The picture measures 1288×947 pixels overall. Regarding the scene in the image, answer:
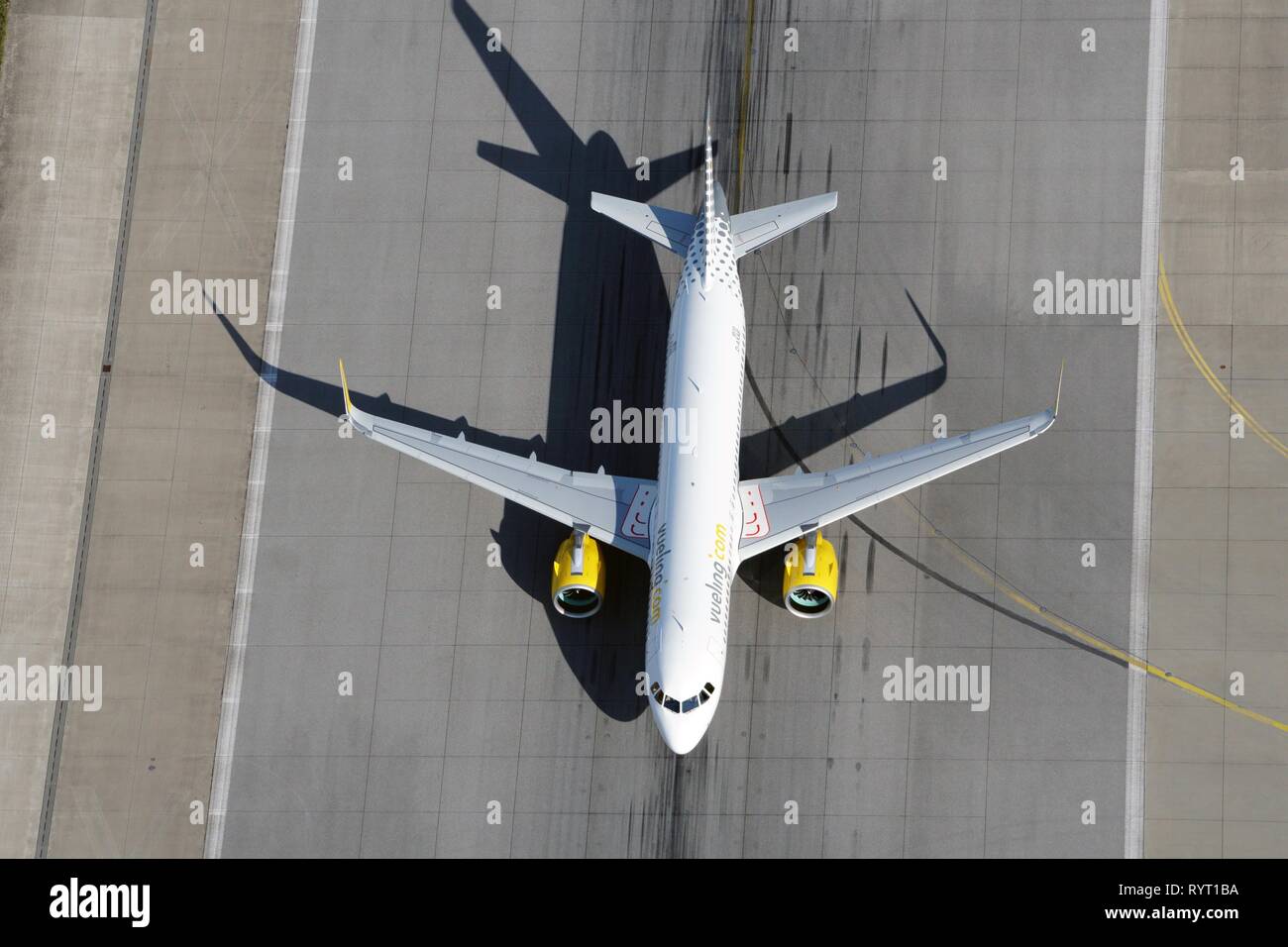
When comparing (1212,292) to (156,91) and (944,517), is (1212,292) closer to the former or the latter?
(944,517)

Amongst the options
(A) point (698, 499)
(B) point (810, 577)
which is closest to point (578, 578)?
(A) point (698, 499)

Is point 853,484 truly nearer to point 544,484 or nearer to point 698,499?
point 698,499

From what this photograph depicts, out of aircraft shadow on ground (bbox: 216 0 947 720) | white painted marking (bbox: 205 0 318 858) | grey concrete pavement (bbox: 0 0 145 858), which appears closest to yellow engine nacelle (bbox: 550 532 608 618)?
aircraft shadow on ground (bbox: 216 0 947 720)

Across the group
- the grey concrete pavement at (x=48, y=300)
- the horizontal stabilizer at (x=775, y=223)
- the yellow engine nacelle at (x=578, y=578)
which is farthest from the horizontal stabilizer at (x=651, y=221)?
the grey concrete pavement at (x=48, y=300)

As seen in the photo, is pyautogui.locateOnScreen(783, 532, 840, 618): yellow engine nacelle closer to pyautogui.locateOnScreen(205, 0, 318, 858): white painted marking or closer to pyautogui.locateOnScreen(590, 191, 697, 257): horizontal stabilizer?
pyautogui.locateOnScreen(590, 191, 697, 257): horizontal stabilizer

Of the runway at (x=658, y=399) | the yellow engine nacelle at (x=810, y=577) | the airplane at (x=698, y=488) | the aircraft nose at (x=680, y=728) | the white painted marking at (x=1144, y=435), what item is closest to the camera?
the aircraft nose at (x=680, y=728)

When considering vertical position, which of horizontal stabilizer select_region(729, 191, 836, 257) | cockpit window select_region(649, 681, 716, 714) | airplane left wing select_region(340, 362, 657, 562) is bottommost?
cockpit window select_region(649, 681, 716, 714)

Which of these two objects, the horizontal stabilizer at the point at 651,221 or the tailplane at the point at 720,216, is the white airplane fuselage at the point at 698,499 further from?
the horizontal stabilizer at the point at 651,221
